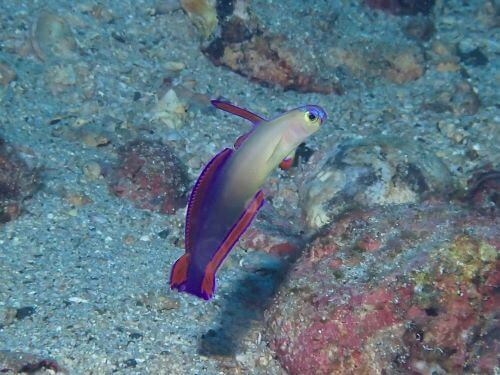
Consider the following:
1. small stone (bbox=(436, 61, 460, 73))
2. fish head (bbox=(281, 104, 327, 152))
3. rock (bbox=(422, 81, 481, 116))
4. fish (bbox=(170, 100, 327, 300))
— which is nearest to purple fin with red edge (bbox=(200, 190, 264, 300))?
fish (bbox=(170, 100, 327, 300))

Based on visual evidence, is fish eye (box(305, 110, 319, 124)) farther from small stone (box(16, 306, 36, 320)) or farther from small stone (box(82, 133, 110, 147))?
small stone (box(82, 133, 110, 147))

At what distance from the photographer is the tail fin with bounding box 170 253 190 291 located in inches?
83.3

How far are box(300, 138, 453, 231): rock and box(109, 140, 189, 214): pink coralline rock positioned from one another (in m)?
1.38

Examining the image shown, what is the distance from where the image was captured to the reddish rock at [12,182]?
14.3 ft

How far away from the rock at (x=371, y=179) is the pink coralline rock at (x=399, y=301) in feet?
4.57

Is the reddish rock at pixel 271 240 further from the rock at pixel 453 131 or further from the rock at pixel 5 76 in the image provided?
the rock at pixel 5 76

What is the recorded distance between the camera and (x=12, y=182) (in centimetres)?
447

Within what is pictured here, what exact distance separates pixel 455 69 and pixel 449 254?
507 cm

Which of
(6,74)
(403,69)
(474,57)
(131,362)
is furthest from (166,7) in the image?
(131,362)

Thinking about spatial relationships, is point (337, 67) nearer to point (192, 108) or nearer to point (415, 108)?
point (415, 108)

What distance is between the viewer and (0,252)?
4.07 m

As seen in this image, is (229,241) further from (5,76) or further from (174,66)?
(174,66)

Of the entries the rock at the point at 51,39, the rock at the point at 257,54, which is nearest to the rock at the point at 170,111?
the rock at the point at 257,54

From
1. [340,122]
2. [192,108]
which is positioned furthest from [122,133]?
[340,122]
